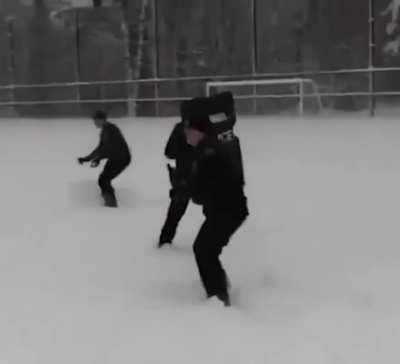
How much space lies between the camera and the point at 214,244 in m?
6.26

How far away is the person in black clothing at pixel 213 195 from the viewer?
6.05 meters

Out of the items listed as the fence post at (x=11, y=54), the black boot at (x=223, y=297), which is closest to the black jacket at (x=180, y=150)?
the black boot at (x=223, y=297)

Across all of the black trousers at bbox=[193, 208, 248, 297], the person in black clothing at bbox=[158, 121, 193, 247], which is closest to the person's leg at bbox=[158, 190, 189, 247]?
the person in black clothing at bbox=[158, 121, 193, 247]

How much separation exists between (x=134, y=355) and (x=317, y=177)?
752cm

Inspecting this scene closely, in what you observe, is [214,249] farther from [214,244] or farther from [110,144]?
[110,144]

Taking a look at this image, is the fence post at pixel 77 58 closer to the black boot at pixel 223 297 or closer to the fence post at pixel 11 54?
the fence post at pixel 11 54

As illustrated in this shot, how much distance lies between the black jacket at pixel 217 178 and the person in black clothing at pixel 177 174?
0.88 metres

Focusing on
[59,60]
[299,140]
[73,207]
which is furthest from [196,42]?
[73,207]

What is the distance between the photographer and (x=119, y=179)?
13352 mm

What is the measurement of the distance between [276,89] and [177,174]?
17472 millimetres

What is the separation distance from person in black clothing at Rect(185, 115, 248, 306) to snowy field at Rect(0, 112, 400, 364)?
259 mm

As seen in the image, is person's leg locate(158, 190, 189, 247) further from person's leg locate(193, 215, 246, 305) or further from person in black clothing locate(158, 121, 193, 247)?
person's leg locate(193, 215, 246, 305)

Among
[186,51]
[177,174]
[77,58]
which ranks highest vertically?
[186,51]

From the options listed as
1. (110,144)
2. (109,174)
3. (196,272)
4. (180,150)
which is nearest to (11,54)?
(109,174)
